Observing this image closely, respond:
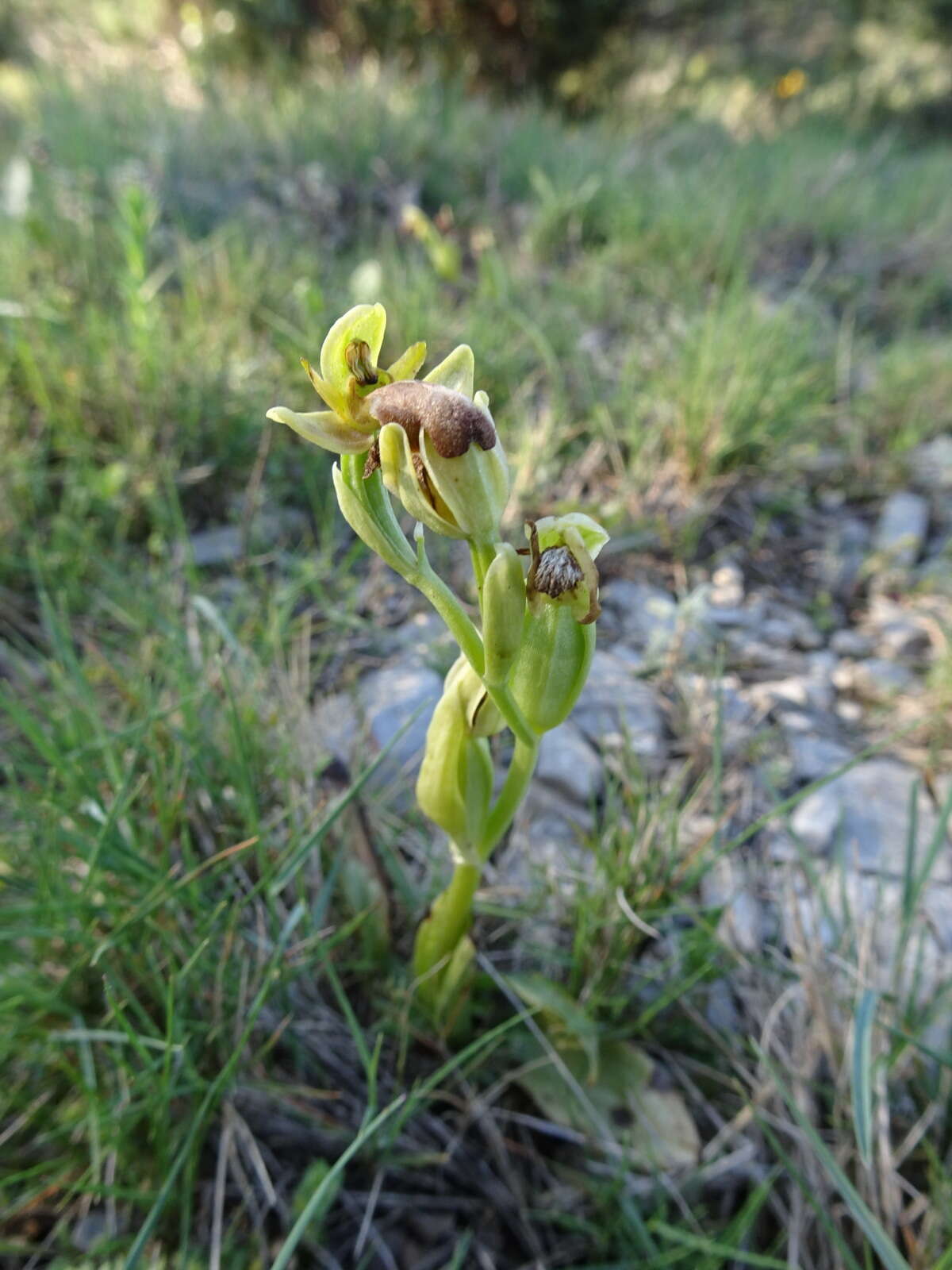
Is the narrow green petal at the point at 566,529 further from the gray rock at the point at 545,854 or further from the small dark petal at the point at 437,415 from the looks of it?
the gray rock at the point at 545,854

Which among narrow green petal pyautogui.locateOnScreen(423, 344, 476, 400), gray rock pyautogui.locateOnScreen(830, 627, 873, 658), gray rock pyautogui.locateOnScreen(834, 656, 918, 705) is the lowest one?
gray rock pyautogui.locateOnScreen(834, 656, 918, 705)

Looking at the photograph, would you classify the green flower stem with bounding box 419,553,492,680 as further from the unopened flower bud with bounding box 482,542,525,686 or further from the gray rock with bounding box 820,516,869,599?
the gray rock with bounding box 820,516,869,599

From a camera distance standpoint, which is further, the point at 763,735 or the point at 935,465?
the point at 935,465

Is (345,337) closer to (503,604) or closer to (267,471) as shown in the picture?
(503,604)

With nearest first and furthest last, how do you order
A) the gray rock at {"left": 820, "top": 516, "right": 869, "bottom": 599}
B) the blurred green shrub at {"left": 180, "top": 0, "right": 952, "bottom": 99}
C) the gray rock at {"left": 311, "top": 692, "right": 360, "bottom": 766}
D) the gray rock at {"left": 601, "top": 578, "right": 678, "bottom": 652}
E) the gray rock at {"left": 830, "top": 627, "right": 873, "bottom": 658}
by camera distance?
1. the gray rock at {"left": 311, "top": 692, "right": 360, "bottom": 766}
2. the gray rock at {"left": 601, "top": 578, "right": 678, "bottom": 652}
3. the gray rock at {"left": 830, "top": 627, "right": 873, "bottom": 658}
4. the gray rock at {"left": 820, "top": 516, "right": 869, "bottom": 599}
5. the blurred green shrub at {"left": 180, "top": 0, "right": 952, "bottom": 99}

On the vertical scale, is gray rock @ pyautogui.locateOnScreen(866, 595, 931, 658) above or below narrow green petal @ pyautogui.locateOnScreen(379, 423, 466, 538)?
below

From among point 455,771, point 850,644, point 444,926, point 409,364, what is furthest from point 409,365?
point 850,644

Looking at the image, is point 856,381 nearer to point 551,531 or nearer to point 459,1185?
point 551,531

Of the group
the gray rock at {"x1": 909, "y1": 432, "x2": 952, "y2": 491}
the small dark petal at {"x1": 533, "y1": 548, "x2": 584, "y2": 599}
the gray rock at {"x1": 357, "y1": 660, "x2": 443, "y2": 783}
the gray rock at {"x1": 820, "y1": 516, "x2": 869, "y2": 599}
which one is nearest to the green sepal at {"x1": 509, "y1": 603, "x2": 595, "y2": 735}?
the small dark petal at {"x1": 533, "y1": 548, "x2": 584, "y2": 599}
